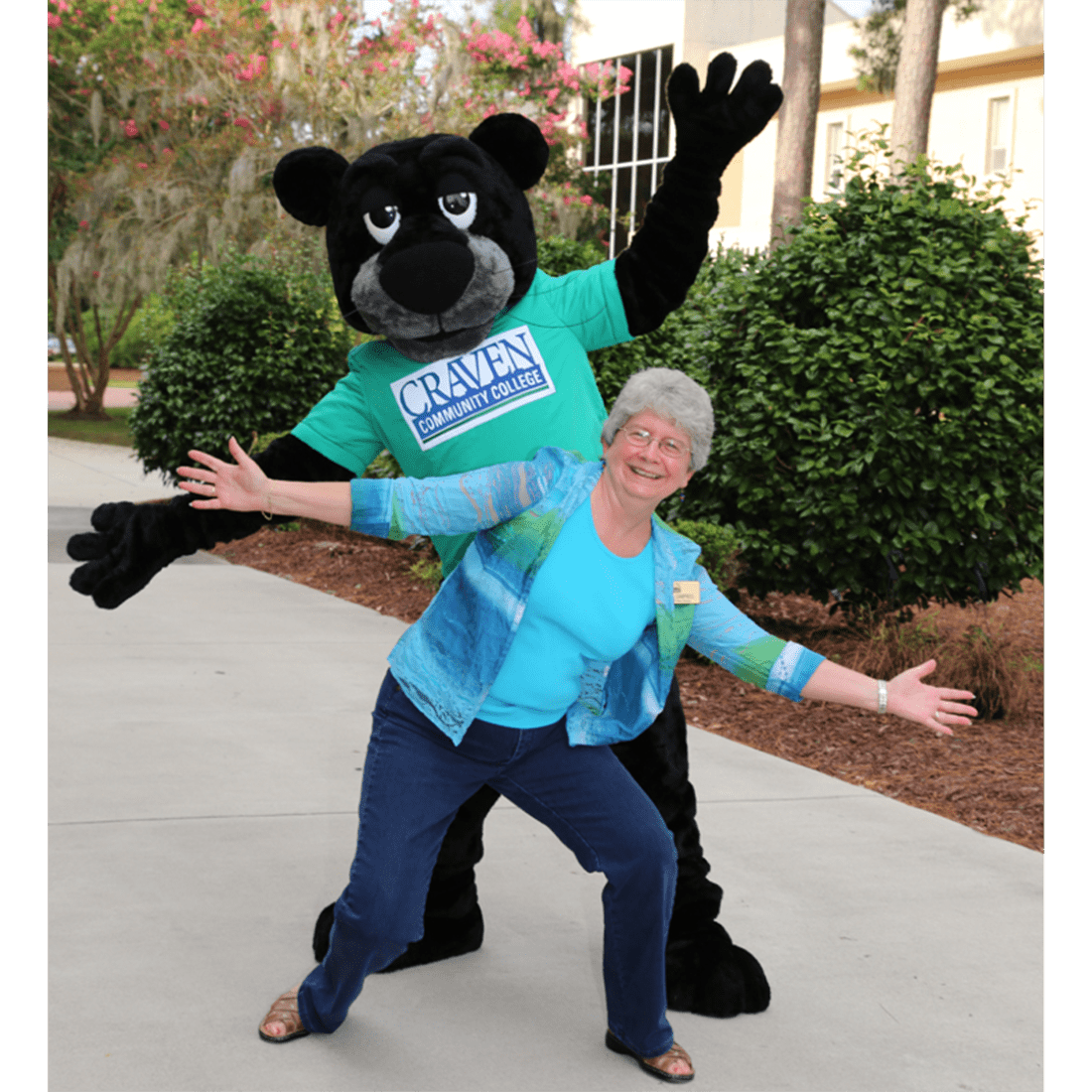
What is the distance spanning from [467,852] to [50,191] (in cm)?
2167

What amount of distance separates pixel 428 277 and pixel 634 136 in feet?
88.0

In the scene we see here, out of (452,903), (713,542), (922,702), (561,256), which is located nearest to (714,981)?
(452,903)

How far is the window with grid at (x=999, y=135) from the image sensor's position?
22303mm

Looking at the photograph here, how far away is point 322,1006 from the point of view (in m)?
2.89

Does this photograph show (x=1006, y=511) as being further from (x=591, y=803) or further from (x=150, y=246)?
(x=150, y=246)

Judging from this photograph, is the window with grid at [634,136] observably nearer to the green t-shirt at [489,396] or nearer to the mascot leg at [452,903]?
the green t-shirt at [489,396]

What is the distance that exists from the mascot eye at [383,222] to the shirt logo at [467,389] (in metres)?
0.31

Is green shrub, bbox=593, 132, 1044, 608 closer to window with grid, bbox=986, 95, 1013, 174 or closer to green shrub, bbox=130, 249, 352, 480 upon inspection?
green shrub, bbox=130, 249, 352, 480

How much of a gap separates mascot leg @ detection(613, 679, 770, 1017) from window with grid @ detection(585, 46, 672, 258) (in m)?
24.0

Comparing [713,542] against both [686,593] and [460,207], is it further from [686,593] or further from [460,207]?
[686,593]

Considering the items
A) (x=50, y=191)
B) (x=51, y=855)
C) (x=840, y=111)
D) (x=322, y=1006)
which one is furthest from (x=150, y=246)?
(x=322, y=1006)

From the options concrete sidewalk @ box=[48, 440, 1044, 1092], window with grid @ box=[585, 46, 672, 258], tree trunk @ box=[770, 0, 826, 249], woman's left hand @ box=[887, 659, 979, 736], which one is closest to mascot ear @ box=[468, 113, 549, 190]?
woman's left hand @ box=[887, 659, 979, 736]

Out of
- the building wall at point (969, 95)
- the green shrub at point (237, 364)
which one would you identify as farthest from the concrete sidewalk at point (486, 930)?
the building wall at point (969, 95)

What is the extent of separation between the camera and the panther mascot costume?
2.94 metres
